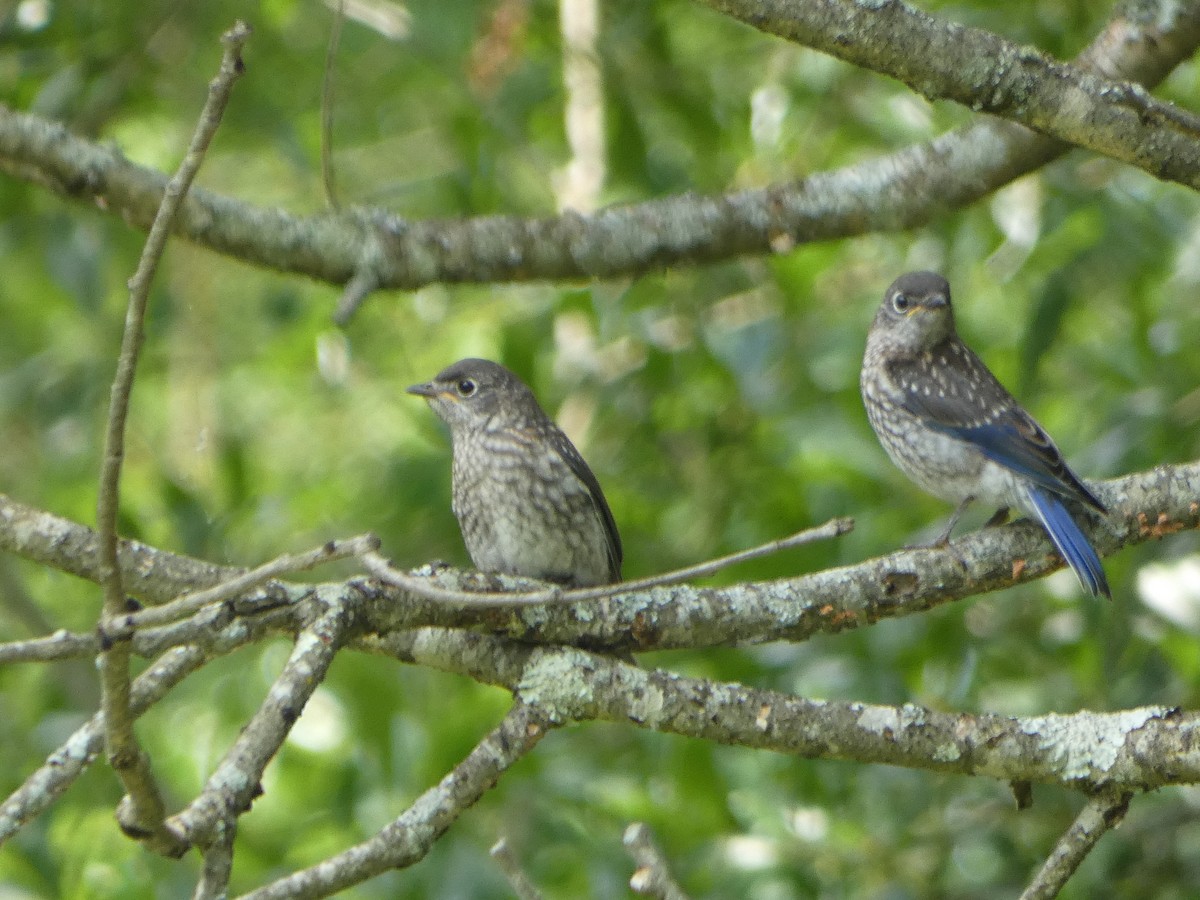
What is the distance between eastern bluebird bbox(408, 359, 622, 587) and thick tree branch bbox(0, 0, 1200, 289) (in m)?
0.61

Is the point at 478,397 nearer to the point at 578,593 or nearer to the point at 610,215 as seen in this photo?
the point at 610,215

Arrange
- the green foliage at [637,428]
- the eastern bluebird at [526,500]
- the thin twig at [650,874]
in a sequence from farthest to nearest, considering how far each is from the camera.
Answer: the eastern bluebird at [526,500], the green foliage at [637,428], the thin twig at [650,874]

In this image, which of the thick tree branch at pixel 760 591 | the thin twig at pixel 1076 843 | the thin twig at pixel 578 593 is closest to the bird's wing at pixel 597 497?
the thick tree branch at pixel 760 591

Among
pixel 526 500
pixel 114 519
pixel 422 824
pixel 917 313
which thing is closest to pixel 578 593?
pixel 422 824

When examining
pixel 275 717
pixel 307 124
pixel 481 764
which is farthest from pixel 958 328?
pixel 275 717

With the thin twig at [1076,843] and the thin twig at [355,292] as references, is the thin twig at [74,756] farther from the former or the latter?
the thin twig at [1076,843]

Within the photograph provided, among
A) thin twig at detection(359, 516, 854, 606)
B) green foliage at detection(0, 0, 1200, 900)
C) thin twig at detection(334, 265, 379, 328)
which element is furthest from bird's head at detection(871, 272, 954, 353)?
thin twig at detection(359, 516, 854, 606)

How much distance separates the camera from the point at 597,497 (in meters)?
A: 4.77

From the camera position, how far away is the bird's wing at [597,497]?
4.78 metres

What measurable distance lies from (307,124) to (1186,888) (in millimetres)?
4250

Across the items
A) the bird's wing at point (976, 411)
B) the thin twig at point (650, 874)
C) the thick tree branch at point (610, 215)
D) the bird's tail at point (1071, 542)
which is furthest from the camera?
the bird's wing at point (976, 411)

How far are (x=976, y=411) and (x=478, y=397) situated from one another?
1.57m

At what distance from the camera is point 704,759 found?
4.50m

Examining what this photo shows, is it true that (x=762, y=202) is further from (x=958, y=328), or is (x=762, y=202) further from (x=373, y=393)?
(x=373, y=393)
